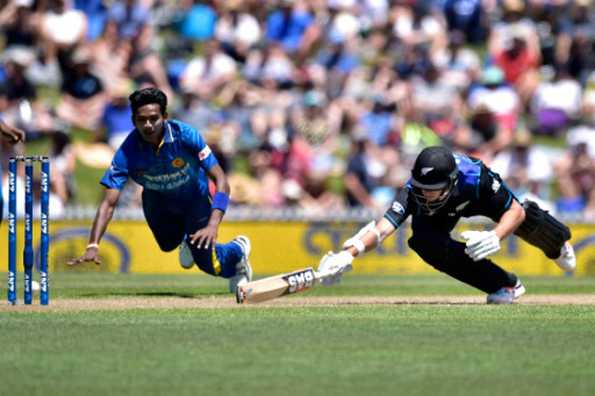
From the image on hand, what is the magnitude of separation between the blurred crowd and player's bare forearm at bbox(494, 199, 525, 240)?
886 centimetres

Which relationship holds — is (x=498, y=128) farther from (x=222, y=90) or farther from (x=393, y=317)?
(x=393, y=317)

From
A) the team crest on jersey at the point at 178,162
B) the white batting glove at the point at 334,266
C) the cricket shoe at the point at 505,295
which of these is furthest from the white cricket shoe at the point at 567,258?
the team crest on jersey at the point at 178,162

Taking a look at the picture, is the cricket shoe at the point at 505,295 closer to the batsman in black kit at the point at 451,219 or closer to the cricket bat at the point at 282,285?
the batsman in black kit at the point at 451,219

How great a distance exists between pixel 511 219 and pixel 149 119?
3.14 metres

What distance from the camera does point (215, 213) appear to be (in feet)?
40.9

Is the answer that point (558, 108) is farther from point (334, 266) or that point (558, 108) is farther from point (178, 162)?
point (334, 266)

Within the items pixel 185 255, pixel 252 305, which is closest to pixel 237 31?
pixel 185 255

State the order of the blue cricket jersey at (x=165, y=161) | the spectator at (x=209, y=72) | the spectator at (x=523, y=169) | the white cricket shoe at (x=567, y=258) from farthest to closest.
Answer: the spectator at (x=209, y=72) → the spectator at (x=523, y=169) → the white cricket shoe at (x=567, y=258) → the blue cricket jersey at (x=165, y=161)

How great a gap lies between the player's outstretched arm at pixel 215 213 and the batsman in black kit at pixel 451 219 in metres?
0.95

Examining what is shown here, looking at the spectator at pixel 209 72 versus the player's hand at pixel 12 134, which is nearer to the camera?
the player's hand at pixel 12 134

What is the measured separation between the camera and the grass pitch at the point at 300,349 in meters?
8.03

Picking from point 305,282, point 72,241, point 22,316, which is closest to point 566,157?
point 72,241

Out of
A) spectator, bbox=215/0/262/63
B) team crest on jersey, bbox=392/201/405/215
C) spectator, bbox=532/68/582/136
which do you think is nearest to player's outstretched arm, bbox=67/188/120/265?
team crest on jersey, bbox=392/201/405/215

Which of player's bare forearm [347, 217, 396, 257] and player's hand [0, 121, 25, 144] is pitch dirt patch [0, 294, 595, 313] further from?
player's hand [0, 121, 25, 144]
